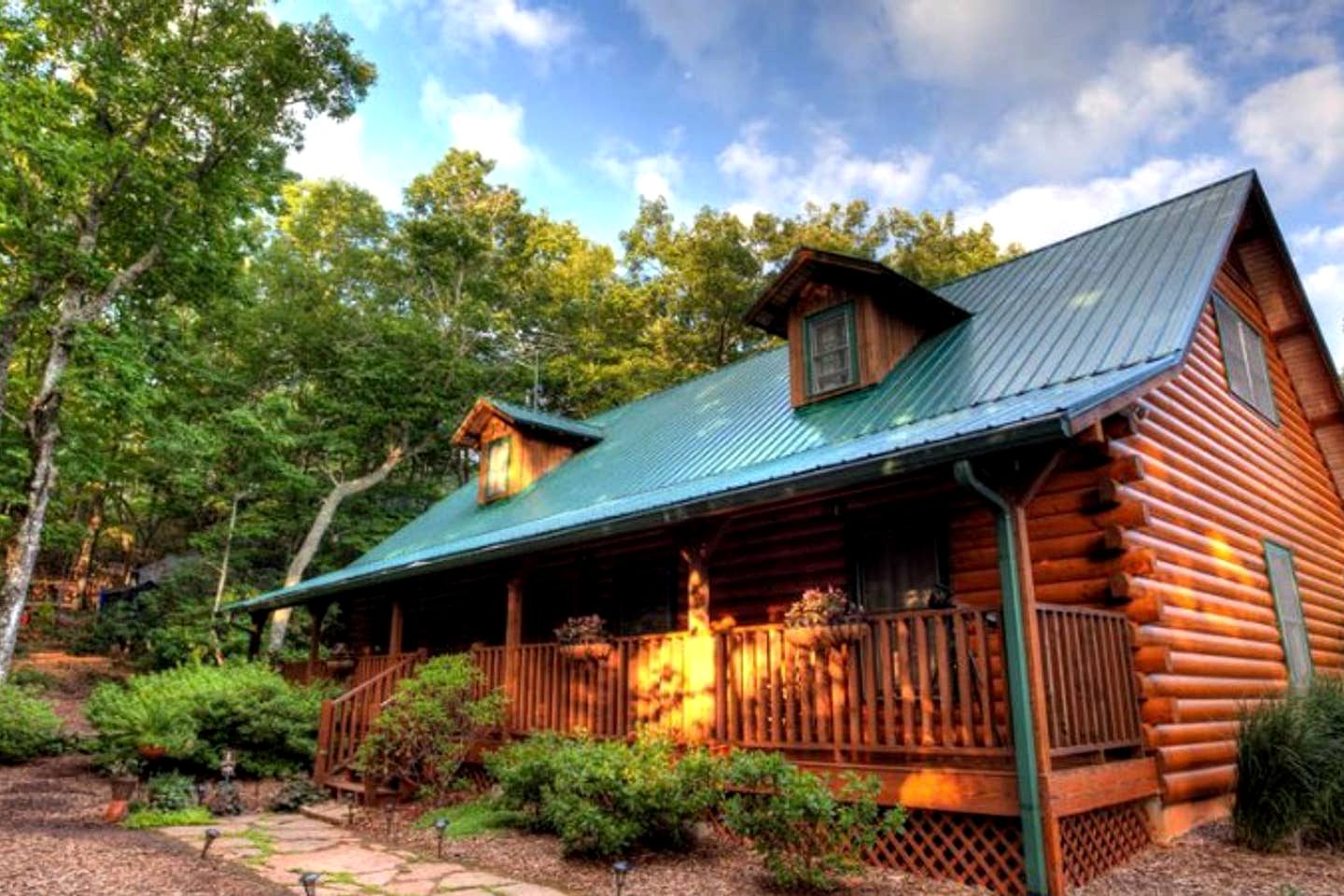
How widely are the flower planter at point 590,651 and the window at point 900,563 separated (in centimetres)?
272

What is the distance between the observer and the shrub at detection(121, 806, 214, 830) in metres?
8.51

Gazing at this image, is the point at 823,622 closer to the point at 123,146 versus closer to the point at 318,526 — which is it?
the point at 123,146

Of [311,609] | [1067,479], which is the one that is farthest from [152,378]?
[1067,479]

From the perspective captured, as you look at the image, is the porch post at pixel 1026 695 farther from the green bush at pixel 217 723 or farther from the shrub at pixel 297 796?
the green bush at pixel 217 723

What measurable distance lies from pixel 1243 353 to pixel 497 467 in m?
12.4

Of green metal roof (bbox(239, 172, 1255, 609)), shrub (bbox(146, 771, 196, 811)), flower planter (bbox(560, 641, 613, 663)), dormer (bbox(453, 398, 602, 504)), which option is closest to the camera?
green metal roof (bbox(239, 172, 1255, 609))

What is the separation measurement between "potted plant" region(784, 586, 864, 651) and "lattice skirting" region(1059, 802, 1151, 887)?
1905mm

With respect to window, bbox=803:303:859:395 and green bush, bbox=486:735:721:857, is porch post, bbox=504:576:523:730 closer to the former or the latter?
green bush, bbox=486:735:721:857

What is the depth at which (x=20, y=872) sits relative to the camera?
603cm

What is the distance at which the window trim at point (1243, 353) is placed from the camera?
985 centimetres

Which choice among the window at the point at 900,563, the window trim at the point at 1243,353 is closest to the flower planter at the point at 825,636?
the window at the point at 900,563

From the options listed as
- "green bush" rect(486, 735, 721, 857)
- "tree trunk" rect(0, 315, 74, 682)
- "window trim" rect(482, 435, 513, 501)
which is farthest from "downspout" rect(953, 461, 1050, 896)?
"tree trunk" rect(0, 315, 74, 682)

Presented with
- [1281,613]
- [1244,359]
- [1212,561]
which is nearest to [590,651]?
[1212,561]

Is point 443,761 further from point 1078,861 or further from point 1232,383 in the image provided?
point 1232,383
